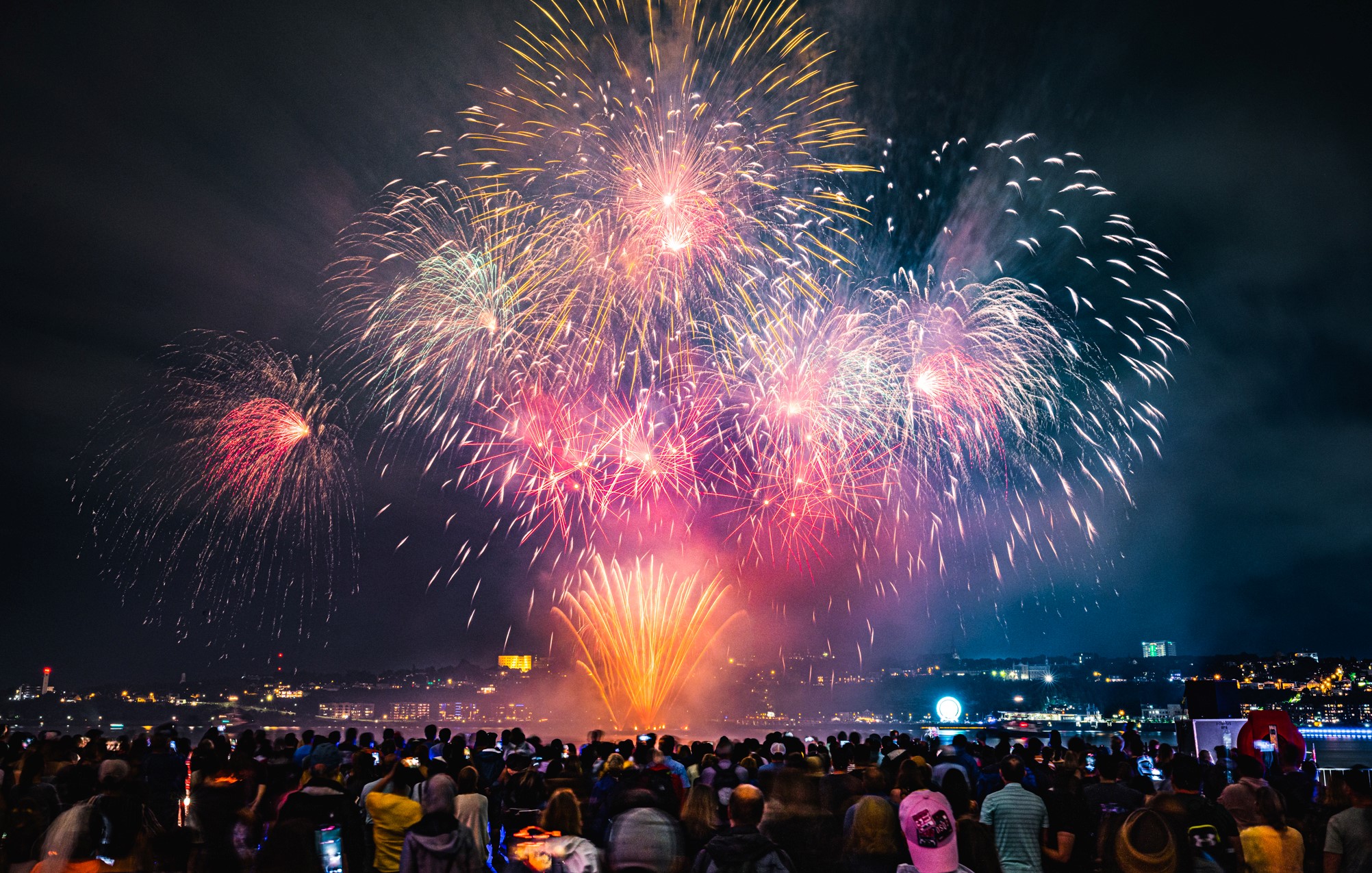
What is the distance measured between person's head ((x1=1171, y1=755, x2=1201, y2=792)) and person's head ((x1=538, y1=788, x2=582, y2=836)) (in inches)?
203

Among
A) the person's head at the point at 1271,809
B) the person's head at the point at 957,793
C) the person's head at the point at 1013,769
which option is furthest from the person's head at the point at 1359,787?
the person's head at the point at 957,793

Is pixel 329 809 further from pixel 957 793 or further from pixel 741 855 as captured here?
pixel 957 793

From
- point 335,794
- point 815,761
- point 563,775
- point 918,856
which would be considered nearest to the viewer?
point 918,856

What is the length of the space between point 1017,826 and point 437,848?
15.5ft

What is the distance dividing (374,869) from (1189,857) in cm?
699

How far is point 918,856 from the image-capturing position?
628 centimetres

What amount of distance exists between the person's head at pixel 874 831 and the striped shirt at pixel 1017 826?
3.21ft

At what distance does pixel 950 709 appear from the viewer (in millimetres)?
24031

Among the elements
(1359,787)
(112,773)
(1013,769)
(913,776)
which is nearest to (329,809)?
(112,773)

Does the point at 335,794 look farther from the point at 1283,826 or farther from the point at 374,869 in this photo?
the point at 1283,826

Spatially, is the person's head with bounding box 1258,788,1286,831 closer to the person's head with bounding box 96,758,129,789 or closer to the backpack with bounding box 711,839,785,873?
the backpack with bounding box 711,839,785,873

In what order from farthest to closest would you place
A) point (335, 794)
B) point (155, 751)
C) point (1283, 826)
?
point (155, 751), point (335, 794), point (1283, 826)

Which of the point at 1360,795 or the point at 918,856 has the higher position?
the point at 1360,795

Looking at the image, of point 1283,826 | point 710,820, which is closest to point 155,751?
point 710,820
